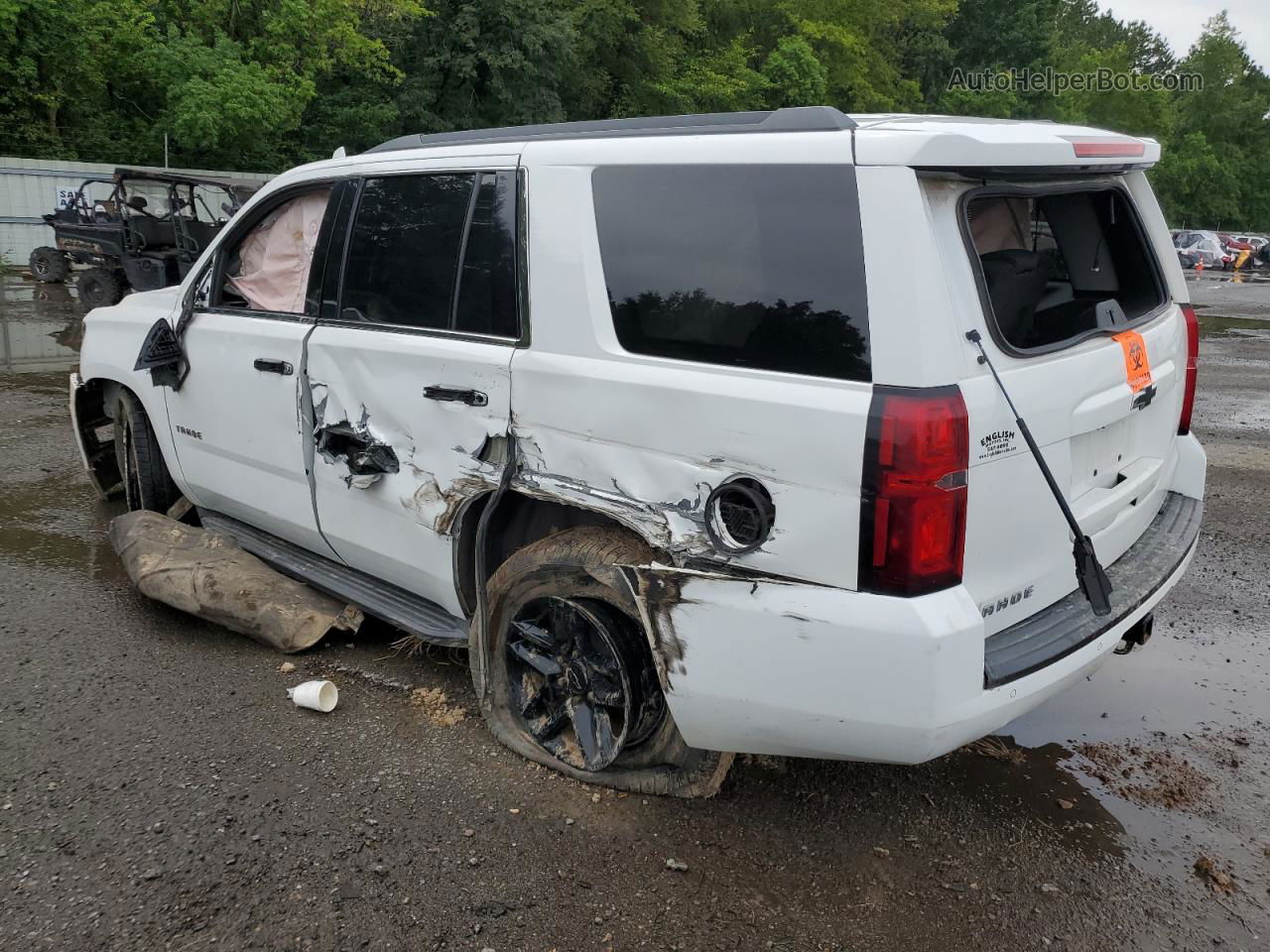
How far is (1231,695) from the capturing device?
3.94 meters

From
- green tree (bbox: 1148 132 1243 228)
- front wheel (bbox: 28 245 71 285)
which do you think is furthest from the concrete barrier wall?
green tree (bbox: 1148 132 1243 228)

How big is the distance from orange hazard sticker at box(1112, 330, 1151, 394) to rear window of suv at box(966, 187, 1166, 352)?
0.16ft

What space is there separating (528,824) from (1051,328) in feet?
6.84

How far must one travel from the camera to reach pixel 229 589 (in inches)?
161

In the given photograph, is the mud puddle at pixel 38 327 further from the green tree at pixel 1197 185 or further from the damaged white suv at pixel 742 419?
the green tree at pixel 1197 185

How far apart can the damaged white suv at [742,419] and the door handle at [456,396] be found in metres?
0.01

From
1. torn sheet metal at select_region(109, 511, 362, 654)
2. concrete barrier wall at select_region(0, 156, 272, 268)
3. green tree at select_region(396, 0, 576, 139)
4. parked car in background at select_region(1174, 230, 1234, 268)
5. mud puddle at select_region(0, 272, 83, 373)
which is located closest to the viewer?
torn sheet metal at select_region(109, 511, 362, 654)

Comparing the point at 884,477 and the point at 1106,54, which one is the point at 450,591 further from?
the point at 1106,54

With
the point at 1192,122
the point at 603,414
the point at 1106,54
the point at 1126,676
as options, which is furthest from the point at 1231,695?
the point at 1192,122

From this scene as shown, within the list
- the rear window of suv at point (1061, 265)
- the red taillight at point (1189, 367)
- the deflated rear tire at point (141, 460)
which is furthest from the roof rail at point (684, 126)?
the deflated rear tire at point (141, 460)

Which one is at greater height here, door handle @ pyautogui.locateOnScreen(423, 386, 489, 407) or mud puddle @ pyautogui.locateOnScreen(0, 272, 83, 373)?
door handle @ pyautogui.locateOnScreen(423, 386, 489, 407)

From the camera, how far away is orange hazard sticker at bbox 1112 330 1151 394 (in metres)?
2.91

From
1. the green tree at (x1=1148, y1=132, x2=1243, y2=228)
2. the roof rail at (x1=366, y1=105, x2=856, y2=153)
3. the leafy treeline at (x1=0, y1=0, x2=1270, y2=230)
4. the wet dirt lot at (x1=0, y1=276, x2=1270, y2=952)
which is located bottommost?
the wet dirt lot at (x1=0, y1=276, x2=1270, y2=952)

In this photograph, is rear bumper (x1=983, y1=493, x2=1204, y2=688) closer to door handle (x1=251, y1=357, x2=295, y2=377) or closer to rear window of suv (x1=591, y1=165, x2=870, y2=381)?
rear window of suv (x1=591, y1=165, x2=870, y2=381)
